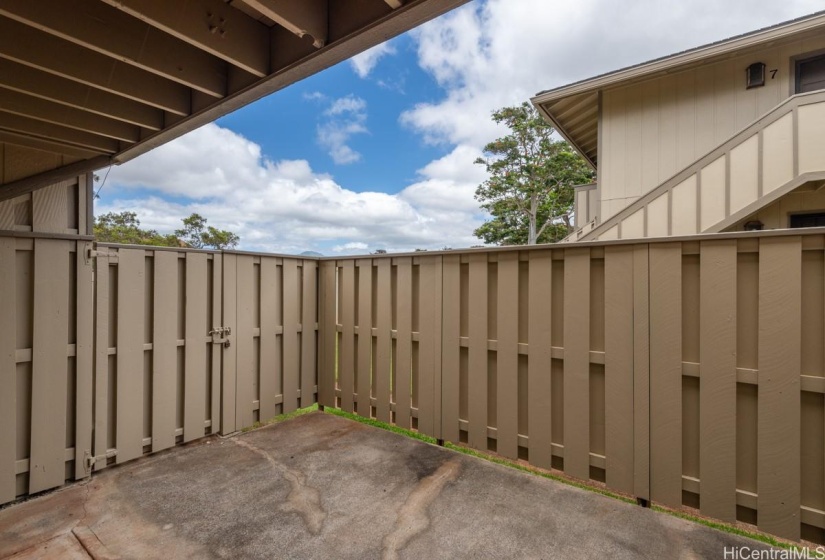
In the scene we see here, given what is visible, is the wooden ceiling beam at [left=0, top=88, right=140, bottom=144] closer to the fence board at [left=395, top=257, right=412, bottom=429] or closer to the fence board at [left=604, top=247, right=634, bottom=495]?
the fence board at [left=395, top=257, right=412, bottom=429]

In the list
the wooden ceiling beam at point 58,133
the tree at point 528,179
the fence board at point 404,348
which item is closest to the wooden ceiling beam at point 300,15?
the wooden ceiling beam at point 58,133

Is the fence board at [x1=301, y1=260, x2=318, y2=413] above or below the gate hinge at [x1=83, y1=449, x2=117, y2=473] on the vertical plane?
above

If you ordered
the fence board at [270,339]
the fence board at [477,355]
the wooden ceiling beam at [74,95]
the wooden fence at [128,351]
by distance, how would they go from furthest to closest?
the fence board at [270,339] < the fence board at [477,355] < the wooden fence at [128,351] < the wooden ceiling beam at [74,95]

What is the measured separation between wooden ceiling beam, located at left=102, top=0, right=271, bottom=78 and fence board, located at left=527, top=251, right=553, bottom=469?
2.15 metres

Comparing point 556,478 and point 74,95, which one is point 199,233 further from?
point 556,478

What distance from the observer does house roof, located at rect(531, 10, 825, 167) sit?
474 centimetres

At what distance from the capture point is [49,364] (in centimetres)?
242

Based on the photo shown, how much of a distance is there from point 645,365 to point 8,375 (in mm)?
4160

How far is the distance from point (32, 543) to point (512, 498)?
9.09 ft

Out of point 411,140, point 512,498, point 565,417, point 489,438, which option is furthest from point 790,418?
point 411,140

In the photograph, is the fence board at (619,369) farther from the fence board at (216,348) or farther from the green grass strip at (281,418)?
the fence board at (216,348)

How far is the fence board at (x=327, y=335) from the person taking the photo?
4.00 metres

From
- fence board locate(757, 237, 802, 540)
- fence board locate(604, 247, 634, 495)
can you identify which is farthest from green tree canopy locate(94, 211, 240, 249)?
fence board locate(757, 237, 802, 540)

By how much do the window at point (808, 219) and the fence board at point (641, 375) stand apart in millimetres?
4686
